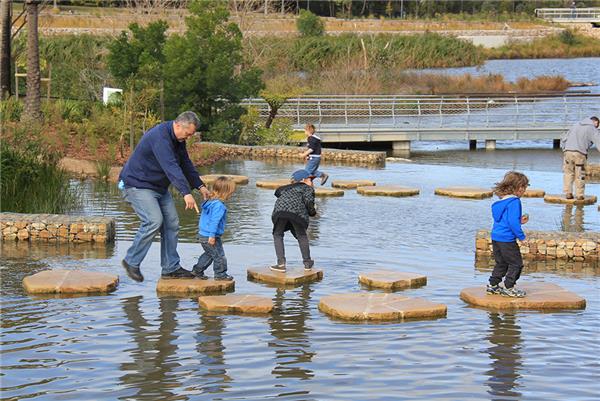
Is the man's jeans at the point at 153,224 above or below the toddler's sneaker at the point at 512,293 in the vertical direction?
above

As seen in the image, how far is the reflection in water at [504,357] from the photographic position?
24.5 ft

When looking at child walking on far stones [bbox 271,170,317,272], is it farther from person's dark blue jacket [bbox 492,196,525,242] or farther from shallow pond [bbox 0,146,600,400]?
person's dark blue jacket [bbox 492,196,525,242]

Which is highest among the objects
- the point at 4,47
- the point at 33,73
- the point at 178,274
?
the point at 4,47

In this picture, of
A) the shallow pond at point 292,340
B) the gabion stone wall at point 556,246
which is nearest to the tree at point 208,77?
the shallow pond at point 292,340

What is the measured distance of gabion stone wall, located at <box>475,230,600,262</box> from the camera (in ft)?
42.3

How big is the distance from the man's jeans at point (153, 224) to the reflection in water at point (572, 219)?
6719mm

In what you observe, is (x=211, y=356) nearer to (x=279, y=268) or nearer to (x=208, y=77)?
(x=279, y=268)

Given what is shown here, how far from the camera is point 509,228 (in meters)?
10.1

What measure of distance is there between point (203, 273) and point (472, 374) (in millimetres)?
3801

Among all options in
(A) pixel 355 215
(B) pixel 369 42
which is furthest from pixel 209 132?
(B) pixel 369 42

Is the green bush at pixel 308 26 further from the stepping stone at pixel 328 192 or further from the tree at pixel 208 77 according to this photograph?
the stepping stone at pixel 328 192

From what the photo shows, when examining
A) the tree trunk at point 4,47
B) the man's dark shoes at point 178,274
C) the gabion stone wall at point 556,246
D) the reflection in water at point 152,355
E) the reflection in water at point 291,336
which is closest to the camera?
the reflection in water at point 152,355

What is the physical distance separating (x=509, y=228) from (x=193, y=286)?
2.97 metres

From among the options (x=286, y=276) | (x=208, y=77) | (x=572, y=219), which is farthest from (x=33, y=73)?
(x=286, y=276)
